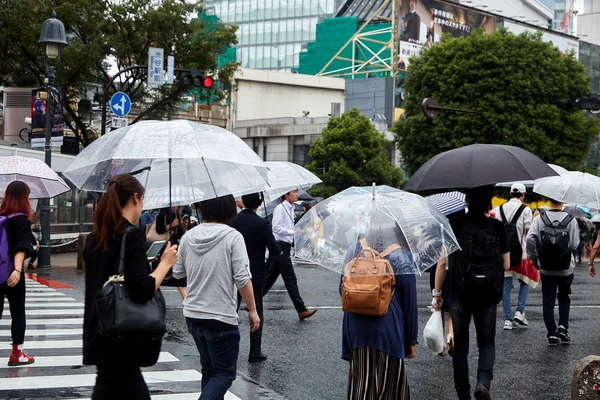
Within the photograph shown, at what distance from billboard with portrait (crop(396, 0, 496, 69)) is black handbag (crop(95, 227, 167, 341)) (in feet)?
231

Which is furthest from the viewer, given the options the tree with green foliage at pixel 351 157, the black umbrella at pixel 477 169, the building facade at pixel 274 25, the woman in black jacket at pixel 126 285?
the building facade at pixel 274 25

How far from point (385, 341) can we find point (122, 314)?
1769 mm

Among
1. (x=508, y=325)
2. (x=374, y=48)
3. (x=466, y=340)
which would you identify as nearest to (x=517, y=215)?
(x=508, y=325)

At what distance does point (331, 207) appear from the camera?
579 centimetres

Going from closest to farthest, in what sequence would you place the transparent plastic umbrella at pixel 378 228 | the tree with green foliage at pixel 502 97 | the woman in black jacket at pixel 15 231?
the transparent plastic umbrella at pixel 378 228, the woman in black jacket at pixel 15 231, the tree with green foliage at pixel 502 97

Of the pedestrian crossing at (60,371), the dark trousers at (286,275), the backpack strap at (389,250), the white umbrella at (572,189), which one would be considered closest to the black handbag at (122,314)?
the backpack strap at (389,250)

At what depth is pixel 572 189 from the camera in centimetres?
987

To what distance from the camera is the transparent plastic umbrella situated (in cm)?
547

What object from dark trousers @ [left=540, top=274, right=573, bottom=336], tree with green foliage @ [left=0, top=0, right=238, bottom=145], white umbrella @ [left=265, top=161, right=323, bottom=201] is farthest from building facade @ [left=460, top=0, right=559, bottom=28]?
dark trousers @ [left=540, top=274, right=573, bottom=336]

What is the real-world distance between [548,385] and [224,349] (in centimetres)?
366

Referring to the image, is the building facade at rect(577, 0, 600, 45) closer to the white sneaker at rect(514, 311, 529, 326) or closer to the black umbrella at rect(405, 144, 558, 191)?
the white sneaker at rect(514, 311, 529, 326)

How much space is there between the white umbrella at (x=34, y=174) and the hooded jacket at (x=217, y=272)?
410cm

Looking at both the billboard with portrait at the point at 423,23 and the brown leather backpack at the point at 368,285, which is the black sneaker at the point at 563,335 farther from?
the billboard with portrait at the point at 423,23

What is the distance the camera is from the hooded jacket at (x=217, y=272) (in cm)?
562
